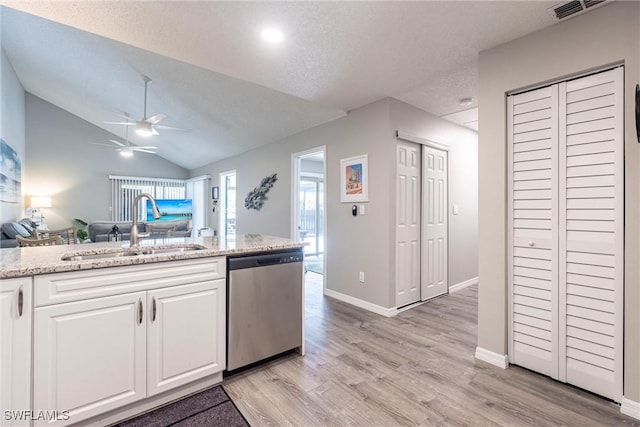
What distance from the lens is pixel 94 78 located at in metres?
4.77

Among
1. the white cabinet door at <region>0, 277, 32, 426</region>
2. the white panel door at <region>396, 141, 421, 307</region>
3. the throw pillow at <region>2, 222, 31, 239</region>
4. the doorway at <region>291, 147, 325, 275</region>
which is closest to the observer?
the white cabinet door at <region>0, 277, 32, 426</region>

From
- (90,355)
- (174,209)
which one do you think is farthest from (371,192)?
(174,209)

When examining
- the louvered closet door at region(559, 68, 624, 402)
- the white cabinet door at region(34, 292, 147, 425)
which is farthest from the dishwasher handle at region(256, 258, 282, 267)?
the louvered closet door at region(559, 68, 624, 402)

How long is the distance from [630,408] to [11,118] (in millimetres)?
8877

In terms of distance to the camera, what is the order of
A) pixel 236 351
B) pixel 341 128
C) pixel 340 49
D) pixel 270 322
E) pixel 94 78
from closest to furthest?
pixel 236 351 < pixel 270 322 < pixel 340 49 < pixel 341 128 < pixel 94 78

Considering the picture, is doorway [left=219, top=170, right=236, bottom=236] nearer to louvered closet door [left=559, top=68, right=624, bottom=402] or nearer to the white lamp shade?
the white lamp shade

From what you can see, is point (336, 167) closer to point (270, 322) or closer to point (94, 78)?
point (270, 322)

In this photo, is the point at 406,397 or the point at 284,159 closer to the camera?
the point at 406,397

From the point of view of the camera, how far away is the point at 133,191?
8367 mm

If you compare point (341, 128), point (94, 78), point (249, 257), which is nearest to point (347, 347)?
point (249, 257)

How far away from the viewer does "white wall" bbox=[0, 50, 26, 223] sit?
4.68 m

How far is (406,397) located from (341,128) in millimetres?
3030

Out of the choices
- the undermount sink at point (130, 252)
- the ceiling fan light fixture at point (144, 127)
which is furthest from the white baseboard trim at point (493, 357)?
the ceiling fan light fixture at point (144, 127)

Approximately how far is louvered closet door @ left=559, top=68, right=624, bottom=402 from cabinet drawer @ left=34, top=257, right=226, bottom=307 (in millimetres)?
2320
